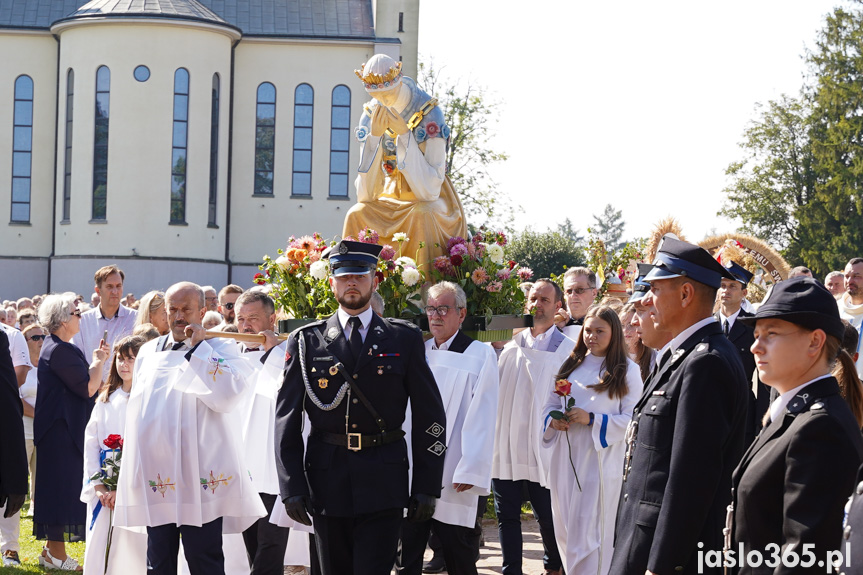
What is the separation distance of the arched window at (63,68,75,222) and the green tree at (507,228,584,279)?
18042mm

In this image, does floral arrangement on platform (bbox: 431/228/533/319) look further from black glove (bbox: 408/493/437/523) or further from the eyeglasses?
black glove (bbox: 408/493/437/523)

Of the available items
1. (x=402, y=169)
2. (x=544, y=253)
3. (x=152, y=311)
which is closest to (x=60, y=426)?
(x=152, y=311)

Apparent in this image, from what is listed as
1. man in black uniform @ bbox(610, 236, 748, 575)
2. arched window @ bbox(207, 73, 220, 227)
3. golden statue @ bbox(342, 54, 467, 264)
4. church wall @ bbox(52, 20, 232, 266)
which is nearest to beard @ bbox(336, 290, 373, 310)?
man in black uniform @ bbox(610, 236, 748, 575)

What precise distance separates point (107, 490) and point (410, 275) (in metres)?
2.63

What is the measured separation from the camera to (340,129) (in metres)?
38.6

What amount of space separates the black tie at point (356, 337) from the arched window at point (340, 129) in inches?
1295

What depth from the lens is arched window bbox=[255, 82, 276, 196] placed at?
3897 centimetres

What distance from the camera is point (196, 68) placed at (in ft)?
122

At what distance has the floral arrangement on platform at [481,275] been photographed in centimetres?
883

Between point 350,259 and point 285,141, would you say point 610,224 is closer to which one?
point 285,141

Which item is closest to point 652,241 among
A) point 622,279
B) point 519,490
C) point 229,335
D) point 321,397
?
point 622,279

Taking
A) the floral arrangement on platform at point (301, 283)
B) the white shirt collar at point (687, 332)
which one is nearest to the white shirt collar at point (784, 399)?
the white shirt collar at point (687, 332)

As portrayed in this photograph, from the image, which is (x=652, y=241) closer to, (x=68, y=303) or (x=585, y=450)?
(x=585, y=450)

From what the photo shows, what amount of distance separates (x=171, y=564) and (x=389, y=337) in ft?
7.08
